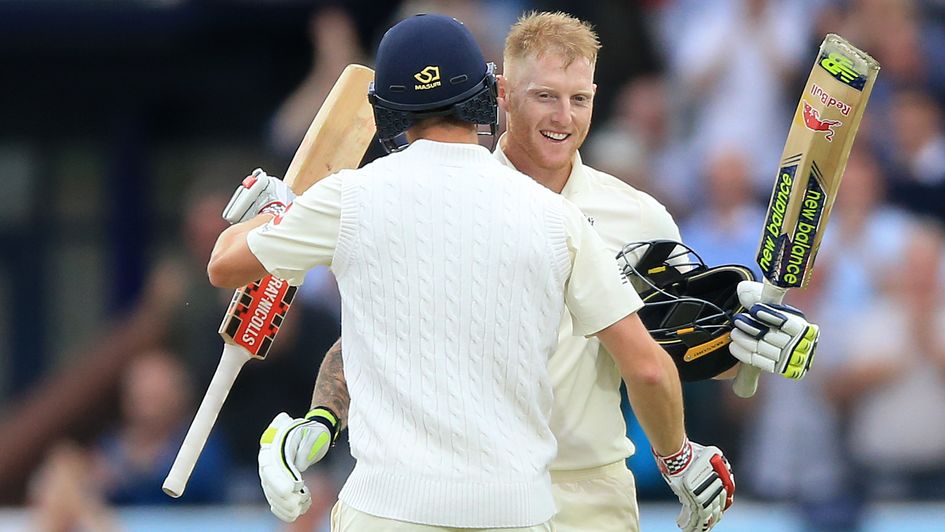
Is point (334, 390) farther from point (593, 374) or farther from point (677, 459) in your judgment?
point (677, 459)

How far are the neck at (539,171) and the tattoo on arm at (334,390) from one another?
2.04 ft

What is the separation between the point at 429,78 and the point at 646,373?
2.19 ft

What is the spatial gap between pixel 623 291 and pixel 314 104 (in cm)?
422

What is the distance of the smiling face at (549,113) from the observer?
3385 millimetres

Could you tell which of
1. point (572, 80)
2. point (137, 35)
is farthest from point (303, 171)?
point (137, 35)

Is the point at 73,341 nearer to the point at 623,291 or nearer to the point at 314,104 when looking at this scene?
the point at 314,104

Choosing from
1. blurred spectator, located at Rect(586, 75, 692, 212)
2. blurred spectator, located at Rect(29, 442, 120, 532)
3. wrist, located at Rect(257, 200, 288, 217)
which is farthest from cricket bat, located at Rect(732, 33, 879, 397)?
blurred spectator, located at Rect(29, 442, 120, 532)

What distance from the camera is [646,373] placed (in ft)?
9.14

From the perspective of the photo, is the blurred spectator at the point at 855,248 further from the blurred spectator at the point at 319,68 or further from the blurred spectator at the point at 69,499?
the blurred spectator at the point at 69,499

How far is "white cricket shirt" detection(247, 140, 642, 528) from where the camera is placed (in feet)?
8.61

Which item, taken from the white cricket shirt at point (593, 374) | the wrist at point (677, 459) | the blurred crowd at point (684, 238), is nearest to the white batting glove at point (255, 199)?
the white cricket shirt at point (593, 374)

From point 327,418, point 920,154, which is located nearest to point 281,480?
point 327,418

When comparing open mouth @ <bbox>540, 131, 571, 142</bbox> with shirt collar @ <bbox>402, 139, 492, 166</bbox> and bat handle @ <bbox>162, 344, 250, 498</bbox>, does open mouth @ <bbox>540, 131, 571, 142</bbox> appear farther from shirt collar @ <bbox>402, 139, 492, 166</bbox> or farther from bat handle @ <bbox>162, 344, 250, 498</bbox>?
bat handle @ <bbox>162, 344, 250, 498</bbox>

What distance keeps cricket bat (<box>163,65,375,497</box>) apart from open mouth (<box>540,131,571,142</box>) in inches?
17.0
